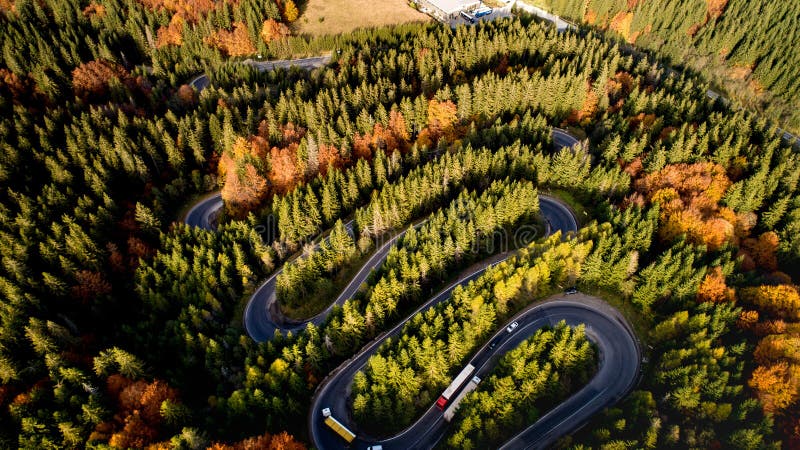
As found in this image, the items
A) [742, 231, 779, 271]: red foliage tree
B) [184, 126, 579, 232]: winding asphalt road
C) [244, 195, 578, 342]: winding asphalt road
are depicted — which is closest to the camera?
[244, 195, 578, 342]: winding asphalt road

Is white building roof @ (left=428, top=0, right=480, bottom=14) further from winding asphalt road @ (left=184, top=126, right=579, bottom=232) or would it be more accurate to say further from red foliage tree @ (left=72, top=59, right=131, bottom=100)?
red foliage tree @ (left=72, top=59, right=131, bottom=100)

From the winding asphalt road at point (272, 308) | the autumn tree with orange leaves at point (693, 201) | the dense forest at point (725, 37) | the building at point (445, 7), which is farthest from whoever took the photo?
the building at point (445, 7)

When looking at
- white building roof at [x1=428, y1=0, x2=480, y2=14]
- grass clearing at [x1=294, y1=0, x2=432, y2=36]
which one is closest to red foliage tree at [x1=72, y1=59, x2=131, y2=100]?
grass clearing at [x1=294, y1=0, x2=432, y2=36]

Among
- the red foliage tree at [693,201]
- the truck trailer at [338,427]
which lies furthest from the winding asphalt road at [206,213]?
the red foliage tree at [693,201]

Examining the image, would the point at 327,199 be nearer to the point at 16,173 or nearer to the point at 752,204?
the point at 16,173

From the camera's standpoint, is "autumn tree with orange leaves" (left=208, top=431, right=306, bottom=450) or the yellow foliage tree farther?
the yellow foliage tree

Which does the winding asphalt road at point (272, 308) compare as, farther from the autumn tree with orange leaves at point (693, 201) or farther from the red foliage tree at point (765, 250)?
the red foliage tree at point (765, 250)

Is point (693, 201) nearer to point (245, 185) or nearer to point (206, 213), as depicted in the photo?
point (245, 185)

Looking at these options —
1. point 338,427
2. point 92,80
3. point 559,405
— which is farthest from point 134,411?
point 92,80

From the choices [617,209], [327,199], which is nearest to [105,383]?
[327,199]
